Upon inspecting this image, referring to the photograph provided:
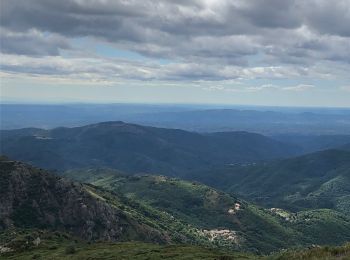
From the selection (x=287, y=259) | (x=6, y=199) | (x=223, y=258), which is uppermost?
(x=287, y=259)

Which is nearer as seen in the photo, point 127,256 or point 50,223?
point 127,256

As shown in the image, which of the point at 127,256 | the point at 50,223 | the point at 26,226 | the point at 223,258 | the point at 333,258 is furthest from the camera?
the point at 50,223

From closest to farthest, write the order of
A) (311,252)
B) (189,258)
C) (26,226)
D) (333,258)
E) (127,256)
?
(333,258) < (311,252) < (189,258) < (127,256) < (26,226)

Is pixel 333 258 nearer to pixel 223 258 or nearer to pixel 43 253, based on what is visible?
pixel 223 258

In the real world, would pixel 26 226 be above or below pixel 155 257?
below

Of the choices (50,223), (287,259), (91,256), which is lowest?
(50,223)

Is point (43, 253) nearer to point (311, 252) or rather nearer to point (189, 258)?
point (189, 258)

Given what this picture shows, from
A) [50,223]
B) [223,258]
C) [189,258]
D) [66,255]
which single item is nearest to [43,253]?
[66,255]

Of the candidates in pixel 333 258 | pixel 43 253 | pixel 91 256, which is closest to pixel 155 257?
pixel 91 256

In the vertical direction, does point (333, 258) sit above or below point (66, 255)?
above
